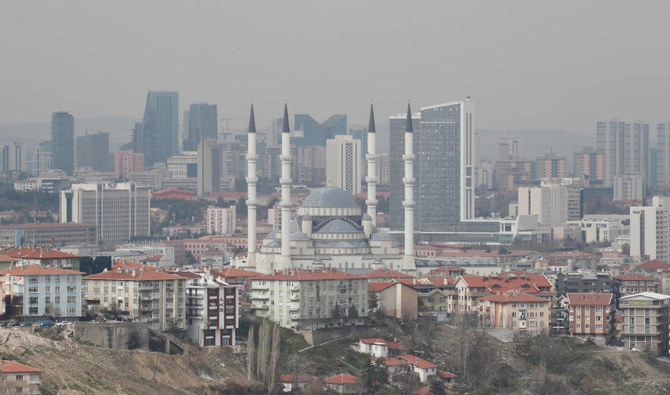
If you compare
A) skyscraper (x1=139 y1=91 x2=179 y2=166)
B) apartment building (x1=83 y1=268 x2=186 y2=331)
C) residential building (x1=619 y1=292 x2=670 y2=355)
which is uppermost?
skyscraper (x1=139 y1=91 x2=179 y2=166)

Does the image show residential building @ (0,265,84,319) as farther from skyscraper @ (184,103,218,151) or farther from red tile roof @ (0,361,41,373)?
skyscraper @ (184,103,218,151)

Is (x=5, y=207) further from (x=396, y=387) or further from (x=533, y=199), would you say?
(x=396, y=387)

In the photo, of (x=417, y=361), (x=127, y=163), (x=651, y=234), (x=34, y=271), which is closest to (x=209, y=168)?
(x=127, y=163)

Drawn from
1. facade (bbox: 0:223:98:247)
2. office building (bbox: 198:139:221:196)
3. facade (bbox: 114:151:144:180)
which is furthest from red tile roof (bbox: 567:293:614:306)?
facade (bbox: 114:151:144:180)

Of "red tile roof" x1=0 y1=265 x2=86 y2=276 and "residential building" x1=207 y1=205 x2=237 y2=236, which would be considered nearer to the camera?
"red tile roof" x1=0 y1=265 x2=86 y2=276

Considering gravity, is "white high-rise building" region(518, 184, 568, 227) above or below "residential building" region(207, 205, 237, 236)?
above

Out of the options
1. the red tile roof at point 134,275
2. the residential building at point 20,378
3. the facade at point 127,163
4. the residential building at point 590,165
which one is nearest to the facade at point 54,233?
the red tile roof at point 134,275
